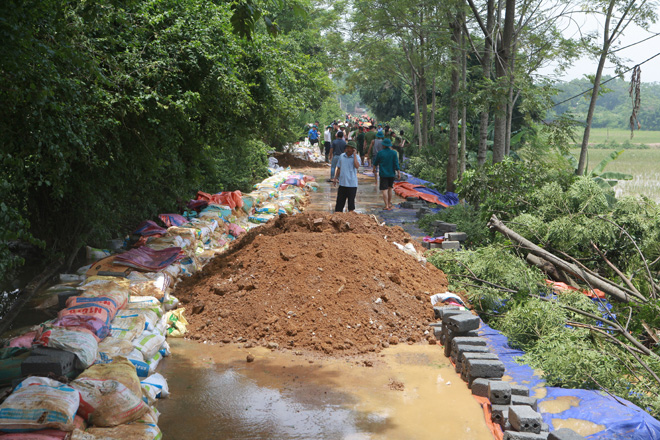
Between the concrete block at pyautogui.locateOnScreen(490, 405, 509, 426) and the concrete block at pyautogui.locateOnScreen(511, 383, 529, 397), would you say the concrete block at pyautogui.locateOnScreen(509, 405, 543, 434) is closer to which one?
the concrete block at pyautogui.locateOnScreen(490, 405, 509, 426)

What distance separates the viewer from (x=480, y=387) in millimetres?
4957

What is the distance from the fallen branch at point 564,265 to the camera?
20.6 feet

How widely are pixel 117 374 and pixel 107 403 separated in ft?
1.20

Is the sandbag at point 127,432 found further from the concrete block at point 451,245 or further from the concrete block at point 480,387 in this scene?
the concrete block at point 451,245

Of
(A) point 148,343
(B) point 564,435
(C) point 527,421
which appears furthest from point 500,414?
(A) point 148,343

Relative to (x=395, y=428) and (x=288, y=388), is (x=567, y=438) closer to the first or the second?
(x=395, y=428)

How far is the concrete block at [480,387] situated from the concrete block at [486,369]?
0.38ft

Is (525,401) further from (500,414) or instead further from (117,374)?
(117,374)

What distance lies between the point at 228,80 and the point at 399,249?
11.9ft

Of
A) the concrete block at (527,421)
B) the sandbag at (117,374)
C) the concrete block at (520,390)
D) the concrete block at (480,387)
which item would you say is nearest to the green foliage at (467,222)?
the concrete block at (480,387)

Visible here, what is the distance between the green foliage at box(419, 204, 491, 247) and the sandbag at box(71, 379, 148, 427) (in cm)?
670

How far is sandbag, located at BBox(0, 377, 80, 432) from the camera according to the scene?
3.48 metres

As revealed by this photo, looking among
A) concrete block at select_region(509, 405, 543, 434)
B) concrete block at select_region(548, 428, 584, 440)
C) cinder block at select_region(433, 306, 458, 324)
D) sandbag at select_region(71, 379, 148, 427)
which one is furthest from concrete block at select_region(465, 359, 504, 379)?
sandbag at select_region(71, 379, 148, 427)

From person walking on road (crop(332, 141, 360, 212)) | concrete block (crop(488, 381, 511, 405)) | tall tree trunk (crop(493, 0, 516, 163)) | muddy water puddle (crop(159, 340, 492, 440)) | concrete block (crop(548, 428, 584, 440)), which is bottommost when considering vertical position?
muddy water puddle (crop(159, 340, 492, 440))
